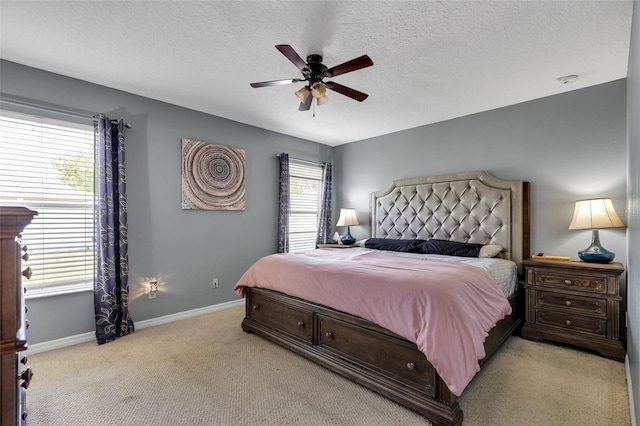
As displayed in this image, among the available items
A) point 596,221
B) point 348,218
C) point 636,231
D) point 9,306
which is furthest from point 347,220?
point 9,306

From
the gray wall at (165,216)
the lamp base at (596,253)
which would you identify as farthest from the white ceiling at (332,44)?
the lamp base at (596,253)

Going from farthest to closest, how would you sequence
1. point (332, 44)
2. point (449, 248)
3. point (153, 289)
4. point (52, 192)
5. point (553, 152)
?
point (449, 248), point (153, 289), point (553, 152), point (52, 192), point (332, 44)

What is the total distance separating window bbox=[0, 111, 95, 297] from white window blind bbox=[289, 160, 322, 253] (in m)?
2.76

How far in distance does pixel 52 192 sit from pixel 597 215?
17.1ft

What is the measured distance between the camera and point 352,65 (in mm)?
2174

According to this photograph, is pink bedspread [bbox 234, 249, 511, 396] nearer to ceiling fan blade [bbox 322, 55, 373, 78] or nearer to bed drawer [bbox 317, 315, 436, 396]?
bed drawer [bbox 317, 315, 436, 396]

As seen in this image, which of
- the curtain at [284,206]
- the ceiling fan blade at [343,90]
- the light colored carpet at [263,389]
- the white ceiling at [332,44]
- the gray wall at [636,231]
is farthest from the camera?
the curtain at [284,206]

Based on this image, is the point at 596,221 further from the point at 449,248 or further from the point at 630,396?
the point at 630,396

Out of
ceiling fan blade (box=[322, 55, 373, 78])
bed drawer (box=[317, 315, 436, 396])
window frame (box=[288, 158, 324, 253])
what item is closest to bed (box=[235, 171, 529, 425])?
bed drawer (box=[317, 315, 436, 396])

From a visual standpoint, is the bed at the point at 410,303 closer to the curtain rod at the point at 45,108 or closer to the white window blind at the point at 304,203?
the white window blind at the point at 304,203

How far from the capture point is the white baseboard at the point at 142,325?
2798 mm

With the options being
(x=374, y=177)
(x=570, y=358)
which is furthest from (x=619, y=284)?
(x=374, y=177)

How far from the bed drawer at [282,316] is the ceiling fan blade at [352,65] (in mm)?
2027

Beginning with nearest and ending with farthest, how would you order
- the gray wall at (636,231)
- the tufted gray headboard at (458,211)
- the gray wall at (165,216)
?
the gray wall at (636,231), the gray wall at (165,216), the tufted gray headboard at (458,211)
